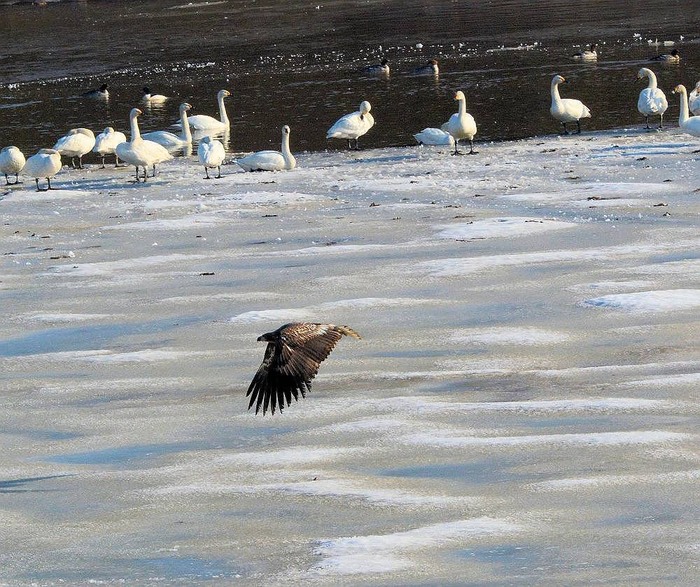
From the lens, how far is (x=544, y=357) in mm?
9086

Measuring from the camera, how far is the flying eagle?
6.82 meters

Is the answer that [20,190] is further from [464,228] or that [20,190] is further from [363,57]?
[363,57]

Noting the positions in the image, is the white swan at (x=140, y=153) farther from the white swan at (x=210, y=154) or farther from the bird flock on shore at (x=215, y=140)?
the white swan at (x=210, y=154)

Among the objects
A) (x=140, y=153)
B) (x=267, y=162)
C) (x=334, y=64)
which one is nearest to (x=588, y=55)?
(x=334, y=64)

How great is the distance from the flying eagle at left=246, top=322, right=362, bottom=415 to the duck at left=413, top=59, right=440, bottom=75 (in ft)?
94.7

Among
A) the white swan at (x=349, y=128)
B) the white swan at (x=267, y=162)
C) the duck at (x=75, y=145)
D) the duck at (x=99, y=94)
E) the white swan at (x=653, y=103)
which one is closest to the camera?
the white swan at (x=267, y=162)

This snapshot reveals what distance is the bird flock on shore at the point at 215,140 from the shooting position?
749 inches

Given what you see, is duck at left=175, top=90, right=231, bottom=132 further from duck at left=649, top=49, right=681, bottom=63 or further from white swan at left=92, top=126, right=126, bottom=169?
duck at left=649, top=49, right=681, bottom=63

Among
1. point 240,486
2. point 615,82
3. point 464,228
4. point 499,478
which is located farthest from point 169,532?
point 615,82

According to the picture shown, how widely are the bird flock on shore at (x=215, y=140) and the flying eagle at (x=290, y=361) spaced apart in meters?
12.1

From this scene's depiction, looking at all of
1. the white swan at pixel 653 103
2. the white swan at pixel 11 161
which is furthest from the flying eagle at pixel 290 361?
the white swan at pixel 653 103

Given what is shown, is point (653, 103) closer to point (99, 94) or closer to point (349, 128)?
point (349, 128)

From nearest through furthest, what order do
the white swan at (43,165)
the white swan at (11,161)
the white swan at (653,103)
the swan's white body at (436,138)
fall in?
the white swan at (43,165), the white swan at (11,161), the swan's white body at (436,138), the white swan at (653,103)

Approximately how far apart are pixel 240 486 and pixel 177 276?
571cm
